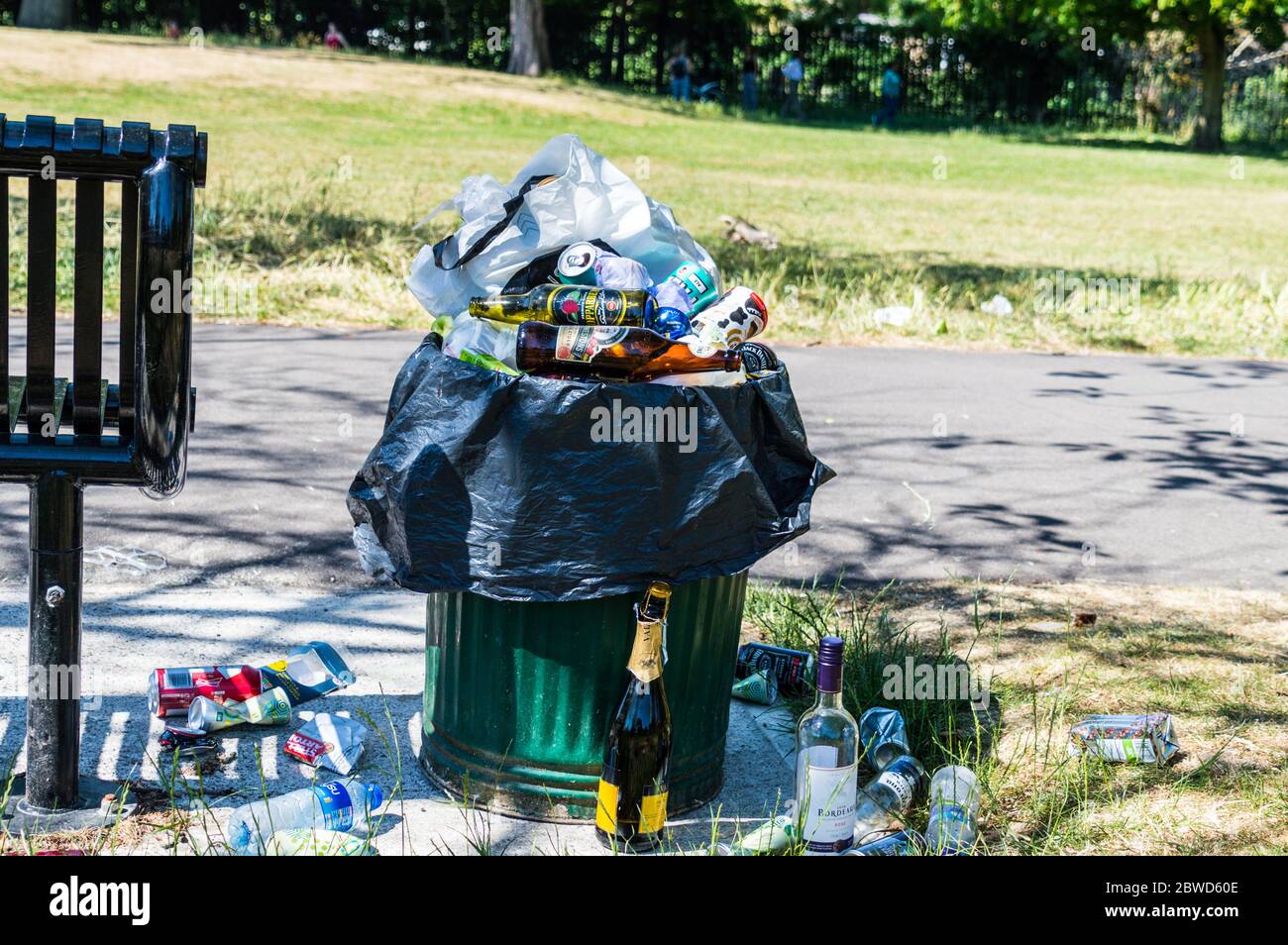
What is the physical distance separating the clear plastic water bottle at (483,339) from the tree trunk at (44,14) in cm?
2860

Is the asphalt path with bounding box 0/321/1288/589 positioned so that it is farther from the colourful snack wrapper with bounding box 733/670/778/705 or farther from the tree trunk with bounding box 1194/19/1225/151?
the tree trunk with bounding box 1194/19/1225/151

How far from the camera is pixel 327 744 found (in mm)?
3178

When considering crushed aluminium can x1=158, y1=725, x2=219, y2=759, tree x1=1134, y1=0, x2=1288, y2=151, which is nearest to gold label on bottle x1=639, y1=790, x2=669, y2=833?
crushed aluminium can x1=158, y1=725, x2=219, y2=759

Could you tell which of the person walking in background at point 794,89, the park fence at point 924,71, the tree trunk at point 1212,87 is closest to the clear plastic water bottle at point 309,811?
the person walking in background at point 794,89

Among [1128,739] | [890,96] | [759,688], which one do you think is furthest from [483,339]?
[890,96]

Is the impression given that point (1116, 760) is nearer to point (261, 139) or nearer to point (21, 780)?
point (21, 780)

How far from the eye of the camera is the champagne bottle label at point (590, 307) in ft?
9.23

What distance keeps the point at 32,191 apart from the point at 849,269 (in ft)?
28.3

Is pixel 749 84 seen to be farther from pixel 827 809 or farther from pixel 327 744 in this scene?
pixel 827 809

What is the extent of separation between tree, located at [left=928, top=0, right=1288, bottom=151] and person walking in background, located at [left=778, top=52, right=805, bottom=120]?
Result: 13.0 feet

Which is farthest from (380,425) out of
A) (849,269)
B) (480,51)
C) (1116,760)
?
(480,51)

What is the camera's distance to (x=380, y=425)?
6.11 m

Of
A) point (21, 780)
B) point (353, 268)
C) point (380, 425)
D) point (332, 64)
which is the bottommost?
point (21, 780)

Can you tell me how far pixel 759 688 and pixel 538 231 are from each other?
1390 mm
